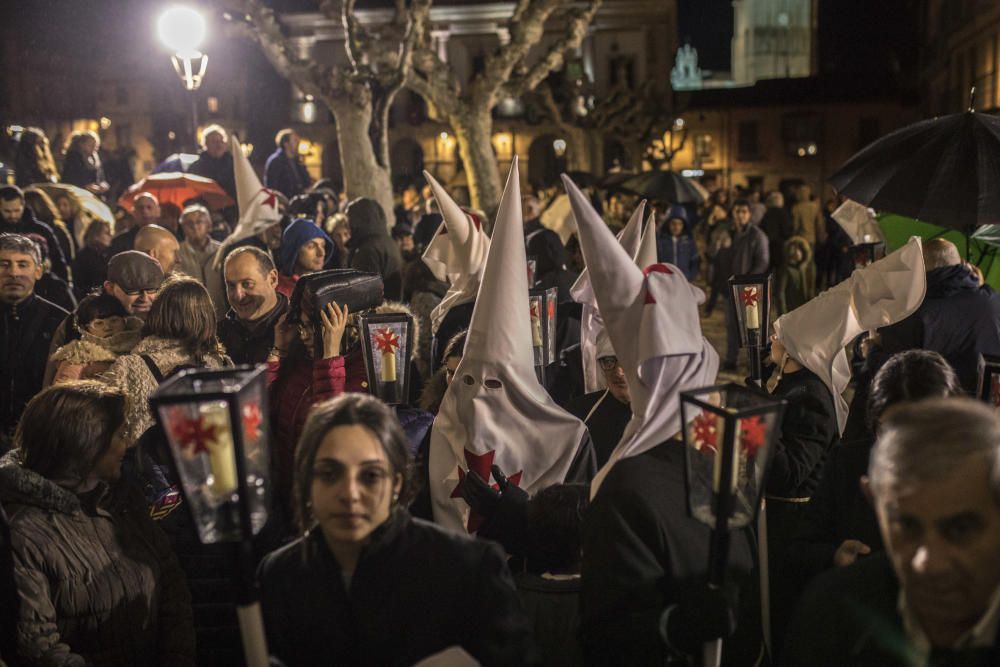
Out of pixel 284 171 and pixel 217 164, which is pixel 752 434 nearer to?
pixel 217 164

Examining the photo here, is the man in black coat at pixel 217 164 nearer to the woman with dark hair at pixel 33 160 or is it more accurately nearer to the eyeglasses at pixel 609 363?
the woman with dark hair at pixel 33 160

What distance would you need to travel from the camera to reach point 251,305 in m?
5.43

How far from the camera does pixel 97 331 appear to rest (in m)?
5.24

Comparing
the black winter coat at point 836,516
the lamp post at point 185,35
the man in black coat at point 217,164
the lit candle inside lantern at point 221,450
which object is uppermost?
the lamp post at point 185,35

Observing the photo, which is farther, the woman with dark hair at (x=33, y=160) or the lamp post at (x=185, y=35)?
the woman with dark hair at (x=33, y=160)

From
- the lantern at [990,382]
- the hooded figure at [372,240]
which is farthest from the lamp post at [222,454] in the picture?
the hooded figure at [372,240]

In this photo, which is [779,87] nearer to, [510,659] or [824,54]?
[824,54]

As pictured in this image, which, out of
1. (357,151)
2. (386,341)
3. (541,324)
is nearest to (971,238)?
(541,324)

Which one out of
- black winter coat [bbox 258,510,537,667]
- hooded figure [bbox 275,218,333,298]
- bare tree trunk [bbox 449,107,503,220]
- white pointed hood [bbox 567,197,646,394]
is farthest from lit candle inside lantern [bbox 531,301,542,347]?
bare tree trunk [bbox 449,107,503,220]

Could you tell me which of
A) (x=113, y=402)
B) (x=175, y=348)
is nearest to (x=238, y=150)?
(x=175, y=348)

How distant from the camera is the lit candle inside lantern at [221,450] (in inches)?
90.6

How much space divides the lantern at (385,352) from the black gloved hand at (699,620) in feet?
6.11

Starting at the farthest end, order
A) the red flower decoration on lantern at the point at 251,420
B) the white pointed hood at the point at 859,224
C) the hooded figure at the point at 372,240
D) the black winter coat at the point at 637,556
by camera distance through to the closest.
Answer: the white pointed hood at the point at 859,224
the hooded figure at the point at 372,240
the black winter coat at the point at 637,556
the red flower decoration on lantern at the point at 251,420

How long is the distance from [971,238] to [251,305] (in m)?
4.82
